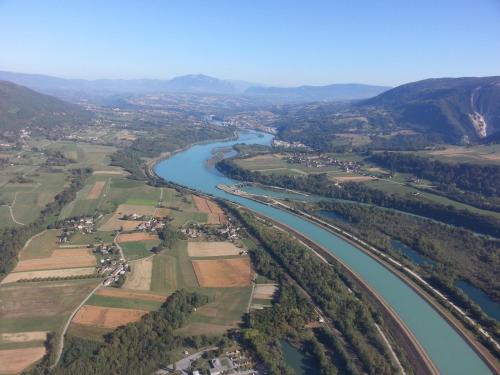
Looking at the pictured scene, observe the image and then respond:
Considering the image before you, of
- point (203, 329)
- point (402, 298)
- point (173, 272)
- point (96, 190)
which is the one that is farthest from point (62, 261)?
point (402, 298)

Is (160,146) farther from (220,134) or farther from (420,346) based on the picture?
(420,346)

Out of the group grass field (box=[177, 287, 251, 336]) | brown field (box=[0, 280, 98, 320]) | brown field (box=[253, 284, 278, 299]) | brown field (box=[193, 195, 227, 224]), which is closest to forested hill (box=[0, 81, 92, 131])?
brown field (box=[193, 195, 227, 224])

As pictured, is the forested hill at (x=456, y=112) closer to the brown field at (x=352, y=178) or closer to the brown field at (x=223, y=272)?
the brown field at (x=352, y=178)

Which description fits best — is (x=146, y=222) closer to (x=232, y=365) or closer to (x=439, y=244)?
(x=232, y=365)

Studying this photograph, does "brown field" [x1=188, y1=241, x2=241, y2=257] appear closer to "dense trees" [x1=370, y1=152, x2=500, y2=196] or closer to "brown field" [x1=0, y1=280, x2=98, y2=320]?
"brown field" [x1=0, y1=280, x2=98, y2=320]

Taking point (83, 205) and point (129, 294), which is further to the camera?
point (83, 205)

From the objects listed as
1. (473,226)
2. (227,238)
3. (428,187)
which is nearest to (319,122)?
(428,187)
